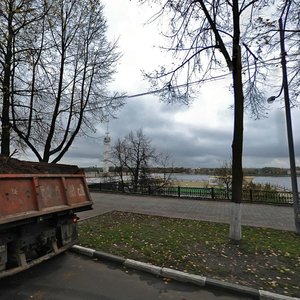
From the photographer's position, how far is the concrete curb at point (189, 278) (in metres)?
4.52

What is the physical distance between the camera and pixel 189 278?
512cm

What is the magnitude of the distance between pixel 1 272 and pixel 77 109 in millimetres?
12253

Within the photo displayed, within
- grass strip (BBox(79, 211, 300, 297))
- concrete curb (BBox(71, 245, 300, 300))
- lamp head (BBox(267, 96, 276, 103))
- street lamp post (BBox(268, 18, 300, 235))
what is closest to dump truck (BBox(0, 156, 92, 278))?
concrete curb (BBox(71, 245, 300, 300))

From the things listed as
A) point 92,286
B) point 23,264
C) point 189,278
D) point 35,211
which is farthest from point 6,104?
point 189,278

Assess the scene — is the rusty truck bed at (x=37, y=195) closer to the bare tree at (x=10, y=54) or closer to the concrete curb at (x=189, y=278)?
the concrete curb at (x=189, y=278)

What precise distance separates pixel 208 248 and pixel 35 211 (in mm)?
4172

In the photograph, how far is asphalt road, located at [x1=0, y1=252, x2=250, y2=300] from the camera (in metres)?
4.50

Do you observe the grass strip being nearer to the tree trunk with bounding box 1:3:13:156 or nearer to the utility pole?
the utility pole

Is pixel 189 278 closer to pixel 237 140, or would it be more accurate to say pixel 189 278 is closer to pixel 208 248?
pixel 208 248

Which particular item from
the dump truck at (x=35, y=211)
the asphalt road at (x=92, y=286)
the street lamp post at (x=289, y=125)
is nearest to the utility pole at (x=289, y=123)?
the street lamp post at (x=289, y=125)

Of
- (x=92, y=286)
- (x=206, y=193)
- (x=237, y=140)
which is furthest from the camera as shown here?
(x=206, y=193)

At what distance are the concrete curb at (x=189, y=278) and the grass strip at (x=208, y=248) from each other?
0.23 m

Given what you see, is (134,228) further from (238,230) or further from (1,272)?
(1,272)

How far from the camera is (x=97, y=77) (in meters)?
16.1
